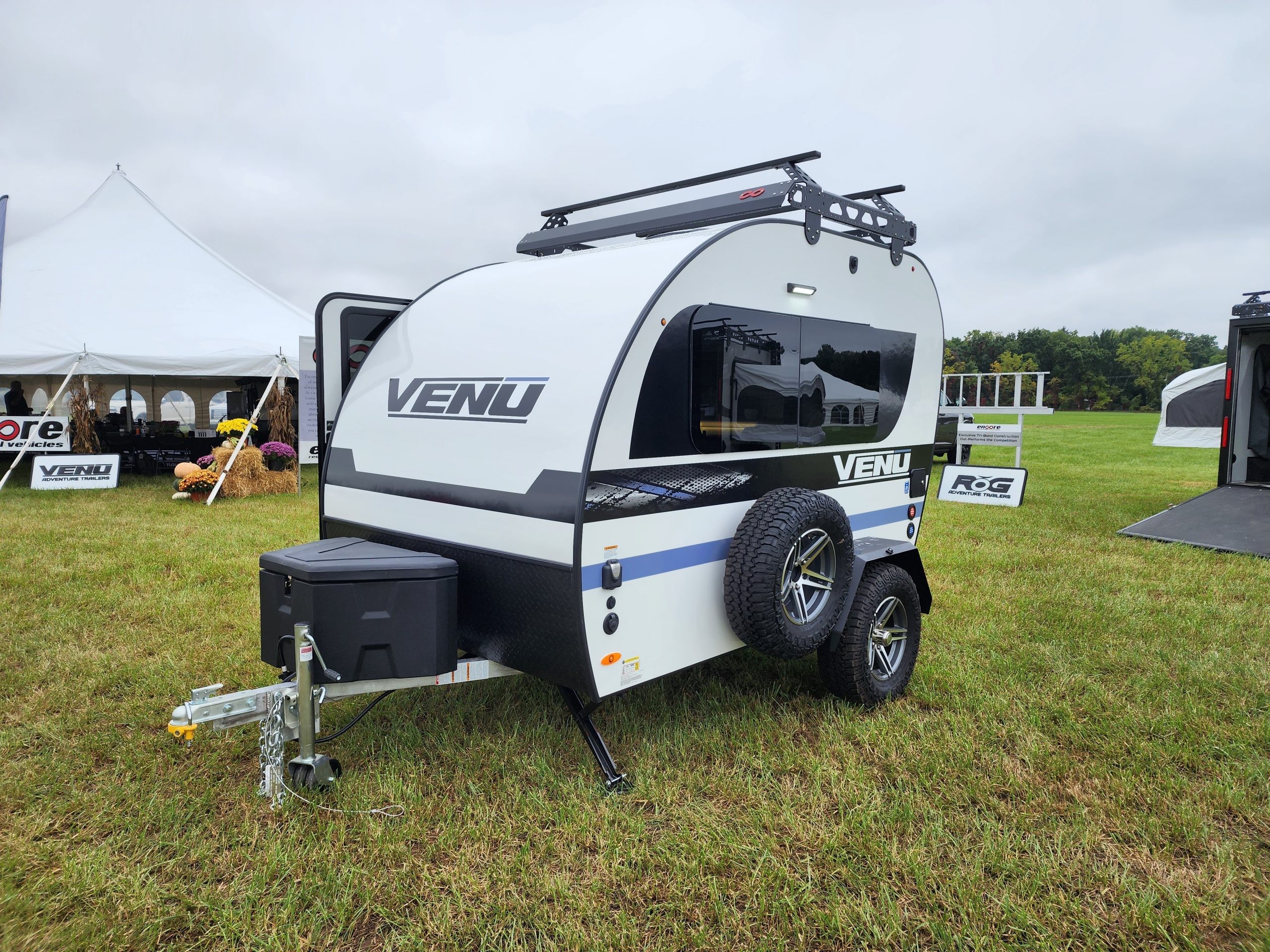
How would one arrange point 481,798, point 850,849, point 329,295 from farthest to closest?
1. point 329,295
2. point 481,798
3. point 850,849

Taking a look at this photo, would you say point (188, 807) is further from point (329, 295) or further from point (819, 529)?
point (819, 529)

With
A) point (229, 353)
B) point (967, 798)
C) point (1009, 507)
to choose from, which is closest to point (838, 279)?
point (967, 798)

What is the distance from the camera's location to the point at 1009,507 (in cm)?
1123

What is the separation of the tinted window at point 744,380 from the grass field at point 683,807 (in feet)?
4.81

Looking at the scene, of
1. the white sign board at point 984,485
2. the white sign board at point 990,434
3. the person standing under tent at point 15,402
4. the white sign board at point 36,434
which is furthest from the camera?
the person standing under tent at point 15,402

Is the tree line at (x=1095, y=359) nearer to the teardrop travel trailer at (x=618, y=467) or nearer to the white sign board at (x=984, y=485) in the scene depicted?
the white sign board at (x=984, y=485)

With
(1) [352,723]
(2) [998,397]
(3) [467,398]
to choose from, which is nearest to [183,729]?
(1) [352,723]

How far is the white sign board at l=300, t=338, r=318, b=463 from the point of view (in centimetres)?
922

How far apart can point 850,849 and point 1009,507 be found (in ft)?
30.4

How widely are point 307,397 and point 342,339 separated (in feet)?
20.1

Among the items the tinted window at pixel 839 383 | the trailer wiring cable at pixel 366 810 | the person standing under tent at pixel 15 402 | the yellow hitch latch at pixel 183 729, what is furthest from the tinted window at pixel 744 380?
the person standing under tent at pixel 15 402

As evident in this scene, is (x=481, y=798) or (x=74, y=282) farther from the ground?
(x=74, y=282)

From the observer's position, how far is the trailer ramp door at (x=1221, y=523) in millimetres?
8141

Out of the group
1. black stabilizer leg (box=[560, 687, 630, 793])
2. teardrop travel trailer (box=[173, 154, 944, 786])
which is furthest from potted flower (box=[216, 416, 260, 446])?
black stabilizer leg (box=[560, 687, 630, 793])
